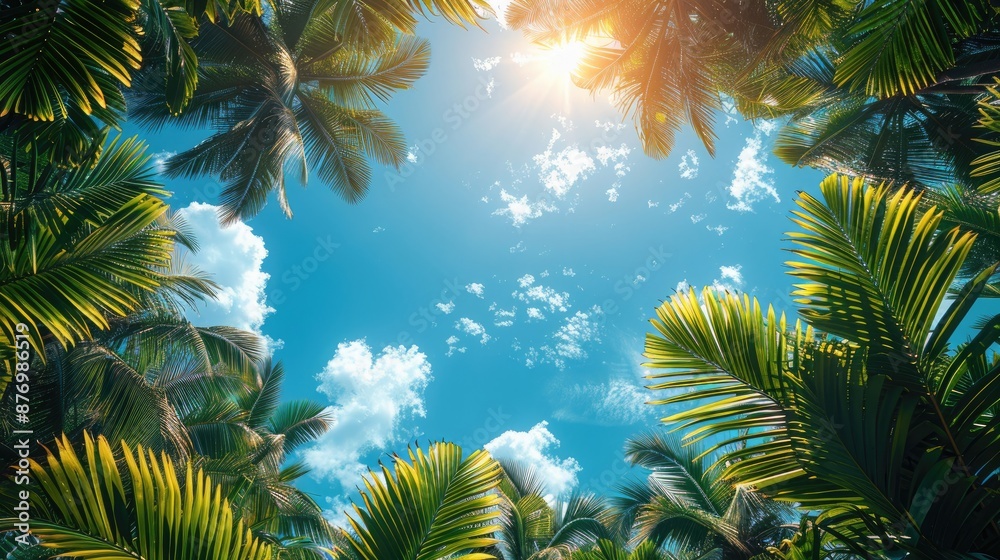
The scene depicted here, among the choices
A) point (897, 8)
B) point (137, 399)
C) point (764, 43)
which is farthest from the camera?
point (137, 399)

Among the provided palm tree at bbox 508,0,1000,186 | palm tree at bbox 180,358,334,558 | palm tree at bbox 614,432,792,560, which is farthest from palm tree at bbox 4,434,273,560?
palm tree at bbox 614,432,792,560

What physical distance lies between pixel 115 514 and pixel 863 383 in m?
3.06

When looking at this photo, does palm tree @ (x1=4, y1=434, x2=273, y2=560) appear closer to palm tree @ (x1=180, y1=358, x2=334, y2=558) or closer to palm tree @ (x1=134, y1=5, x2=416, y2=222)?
palm tree @ (x1=180, y1=358, x2=334, y2=558)

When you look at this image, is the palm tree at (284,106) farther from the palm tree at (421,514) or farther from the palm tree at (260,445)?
the palm tree at (421,514)

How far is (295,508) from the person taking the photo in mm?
10109

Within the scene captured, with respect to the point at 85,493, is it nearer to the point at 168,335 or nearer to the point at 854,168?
the point at 168,335

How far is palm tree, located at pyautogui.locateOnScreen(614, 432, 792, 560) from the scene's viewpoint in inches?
437

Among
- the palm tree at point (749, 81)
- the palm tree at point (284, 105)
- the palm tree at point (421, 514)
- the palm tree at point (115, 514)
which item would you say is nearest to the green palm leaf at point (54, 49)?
the palm tree at point (115, 514)

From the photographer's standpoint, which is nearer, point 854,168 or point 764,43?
point 764,43

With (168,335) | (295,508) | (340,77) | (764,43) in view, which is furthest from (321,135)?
(764,43)

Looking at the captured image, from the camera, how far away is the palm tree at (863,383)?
1986mm

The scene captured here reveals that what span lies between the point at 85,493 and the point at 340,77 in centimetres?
1269

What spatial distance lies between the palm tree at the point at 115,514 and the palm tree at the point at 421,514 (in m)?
0.58

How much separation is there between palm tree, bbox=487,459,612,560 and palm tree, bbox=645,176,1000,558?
34.6 ft
